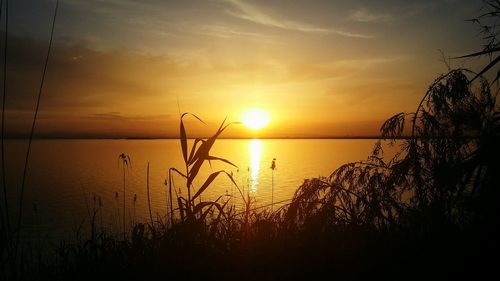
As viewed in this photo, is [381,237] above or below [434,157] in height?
below

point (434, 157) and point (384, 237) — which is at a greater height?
point (434, 157)

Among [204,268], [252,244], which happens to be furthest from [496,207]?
[204,268]

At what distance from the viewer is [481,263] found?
13.9 feet

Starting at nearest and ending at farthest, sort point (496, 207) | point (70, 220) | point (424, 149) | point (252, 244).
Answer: point (496, 207)
point (252, 244)
point (424, 149)
point (70, 220)

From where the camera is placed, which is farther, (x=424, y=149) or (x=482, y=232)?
(x=424, y=149)

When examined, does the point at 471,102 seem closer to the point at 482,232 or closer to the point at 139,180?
the point at 482,232

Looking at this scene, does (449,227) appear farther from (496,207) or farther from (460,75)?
(460,75)

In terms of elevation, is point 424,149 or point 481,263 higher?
point 424,149

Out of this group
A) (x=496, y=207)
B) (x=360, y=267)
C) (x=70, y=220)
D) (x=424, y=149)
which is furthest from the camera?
(x=70, y=220)

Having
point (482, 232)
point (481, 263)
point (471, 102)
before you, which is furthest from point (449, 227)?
point (471, 102)

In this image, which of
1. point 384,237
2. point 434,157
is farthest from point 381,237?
point 434,157

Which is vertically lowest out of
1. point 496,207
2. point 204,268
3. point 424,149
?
point 204,268

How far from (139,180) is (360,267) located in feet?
117

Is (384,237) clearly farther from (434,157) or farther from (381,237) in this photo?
(434,157)
